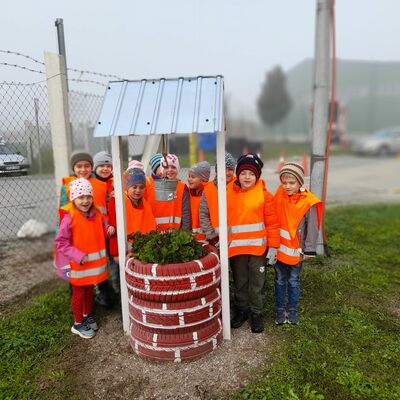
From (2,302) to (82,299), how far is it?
1.36 m

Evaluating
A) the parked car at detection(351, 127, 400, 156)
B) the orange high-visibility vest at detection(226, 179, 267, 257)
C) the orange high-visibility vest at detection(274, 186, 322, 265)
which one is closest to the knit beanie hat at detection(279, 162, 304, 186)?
the orange high-visibility vest at detection(274, 186, 322, 265)

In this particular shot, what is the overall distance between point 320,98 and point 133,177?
296cm

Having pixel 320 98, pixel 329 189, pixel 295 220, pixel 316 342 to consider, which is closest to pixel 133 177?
pixel 295 220

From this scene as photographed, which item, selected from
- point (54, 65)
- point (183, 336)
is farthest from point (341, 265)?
point (54, 65)

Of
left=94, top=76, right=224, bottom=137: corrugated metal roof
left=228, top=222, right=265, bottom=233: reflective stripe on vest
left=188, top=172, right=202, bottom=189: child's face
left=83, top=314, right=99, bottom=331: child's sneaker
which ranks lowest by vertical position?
left=83, top=314, right=99, bottom=331: child's sneaker

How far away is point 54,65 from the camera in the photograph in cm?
481

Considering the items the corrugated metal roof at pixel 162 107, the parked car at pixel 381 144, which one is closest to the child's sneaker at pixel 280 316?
the corrugated metal roof at pixel 162 107

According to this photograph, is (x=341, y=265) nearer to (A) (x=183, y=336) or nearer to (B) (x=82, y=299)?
(A) (x=183, y=336)

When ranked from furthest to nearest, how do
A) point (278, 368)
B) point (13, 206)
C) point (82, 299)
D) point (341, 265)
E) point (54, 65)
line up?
point (341, 265)
point (54, 65)
point (13, 206)
point (82, 299)
point (278, 368)

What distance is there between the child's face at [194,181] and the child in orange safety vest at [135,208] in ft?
1.64

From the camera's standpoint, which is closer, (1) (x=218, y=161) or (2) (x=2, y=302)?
(1) (x=218, y=161)

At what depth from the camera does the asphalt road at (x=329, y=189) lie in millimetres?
4406

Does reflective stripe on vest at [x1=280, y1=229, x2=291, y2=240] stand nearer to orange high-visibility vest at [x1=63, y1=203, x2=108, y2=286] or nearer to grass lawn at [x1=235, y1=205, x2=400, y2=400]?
grass lawn at [x1=235, y1=205, x2=400, y2=400]

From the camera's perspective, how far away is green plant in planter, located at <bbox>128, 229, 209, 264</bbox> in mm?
3283
